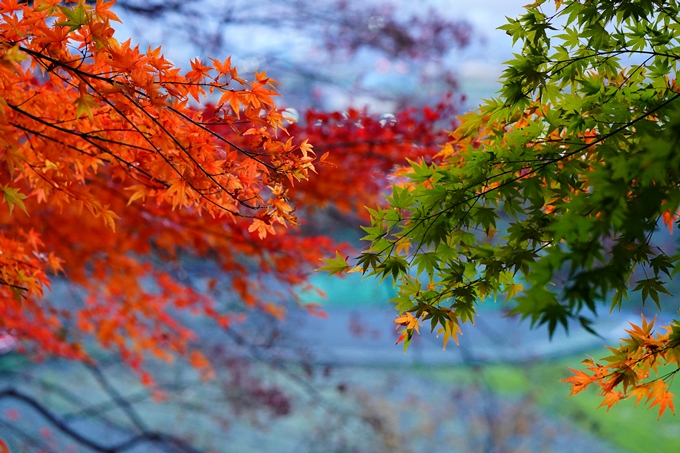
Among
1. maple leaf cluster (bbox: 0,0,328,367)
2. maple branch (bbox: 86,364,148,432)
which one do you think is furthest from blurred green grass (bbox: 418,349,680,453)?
maple leaf cluster (bbox: 0,0,328,367)

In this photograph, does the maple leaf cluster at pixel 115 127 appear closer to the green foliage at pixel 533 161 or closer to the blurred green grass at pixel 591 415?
the green foliage at pixel 533 161

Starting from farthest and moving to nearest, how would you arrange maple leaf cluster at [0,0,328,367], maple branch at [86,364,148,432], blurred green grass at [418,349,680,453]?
blurred green grass at [418,349,680,453] → maple branch at [86,364,148,432] → maple leaf cluster at [0,0,328,367]

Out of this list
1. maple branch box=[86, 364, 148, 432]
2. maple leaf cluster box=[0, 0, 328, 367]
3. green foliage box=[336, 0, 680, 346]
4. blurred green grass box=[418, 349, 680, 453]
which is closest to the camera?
maple leaf cluster box=[0, 0, 328, 367]

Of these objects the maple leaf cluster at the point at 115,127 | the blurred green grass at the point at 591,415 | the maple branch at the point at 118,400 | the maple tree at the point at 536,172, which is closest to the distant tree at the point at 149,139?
the maple leaf cluster at the point at 115,127

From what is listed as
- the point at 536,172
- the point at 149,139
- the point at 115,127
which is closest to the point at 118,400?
the point at 115,127

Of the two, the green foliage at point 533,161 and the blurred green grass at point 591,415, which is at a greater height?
the blurred green grass at point 591,415

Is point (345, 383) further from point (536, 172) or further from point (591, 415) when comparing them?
point (536, 172)

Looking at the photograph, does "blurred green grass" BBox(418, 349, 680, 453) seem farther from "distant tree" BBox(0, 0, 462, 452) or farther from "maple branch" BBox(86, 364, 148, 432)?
"distant tree" BBox(0, 0, 462, 452)

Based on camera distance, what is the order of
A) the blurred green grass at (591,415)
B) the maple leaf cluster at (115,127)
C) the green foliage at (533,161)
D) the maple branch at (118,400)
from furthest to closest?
1. the blurred green grass at (591,415)
2. the maple branch at (118,400)
3. the green foliage at (533,161)
4. the maple leaf cluster at (115,127)

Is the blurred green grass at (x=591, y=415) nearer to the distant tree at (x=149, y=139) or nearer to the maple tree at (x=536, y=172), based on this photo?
the distant tree at (x=149, y=139)

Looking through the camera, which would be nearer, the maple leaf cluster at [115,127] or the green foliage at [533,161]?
the maple leaf cluster at [115,127]

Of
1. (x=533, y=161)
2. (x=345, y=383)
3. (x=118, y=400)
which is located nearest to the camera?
(x=533, y=161)

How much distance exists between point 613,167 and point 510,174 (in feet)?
1.82

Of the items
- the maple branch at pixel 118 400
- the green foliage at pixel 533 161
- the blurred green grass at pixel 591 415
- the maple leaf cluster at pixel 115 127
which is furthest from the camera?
the blurred green grass at pixel 591 415
